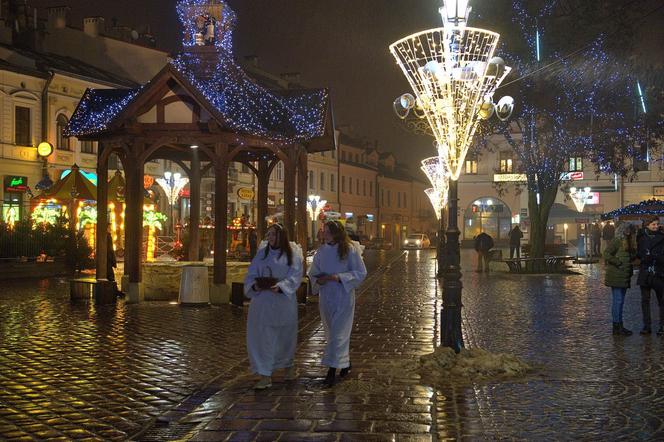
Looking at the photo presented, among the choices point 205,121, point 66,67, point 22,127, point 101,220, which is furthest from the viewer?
point 66,67

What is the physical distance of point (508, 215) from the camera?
65.6m

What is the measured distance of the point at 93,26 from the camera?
49219mm

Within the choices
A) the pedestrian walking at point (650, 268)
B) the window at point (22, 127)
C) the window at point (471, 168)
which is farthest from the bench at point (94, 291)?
the window at point (471, 168)

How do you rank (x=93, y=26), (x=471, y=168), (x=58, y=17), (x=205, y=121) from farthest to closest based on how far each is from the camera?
(x=471, y=168) → (x=93, y=26) → (x=58, y=17) → (x=205, y=121)

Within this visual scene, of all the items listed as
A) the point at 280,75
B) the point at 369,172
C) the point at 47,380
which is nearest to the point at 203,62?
the point at 47,380

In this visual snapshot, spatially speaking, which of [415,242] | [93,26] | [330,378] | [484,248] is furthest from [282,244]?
[415,242]

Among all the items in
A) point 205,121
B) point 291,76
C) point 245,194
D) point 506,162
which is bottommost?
point 205,121

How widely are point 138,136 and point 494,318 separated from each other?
7960 mm

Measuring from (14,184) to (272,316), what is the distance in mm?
32796

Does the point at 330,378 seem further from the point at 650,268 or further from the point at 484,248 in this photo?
the point at 484,248

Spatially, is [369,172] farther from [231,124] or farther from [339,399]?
[339,399]

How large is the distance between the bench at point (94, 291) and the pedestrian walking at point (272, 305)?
930cm

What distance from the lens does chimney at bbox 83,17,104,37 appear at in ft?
161

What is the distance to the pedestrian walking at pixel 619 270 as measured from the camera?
12344 millimetres
